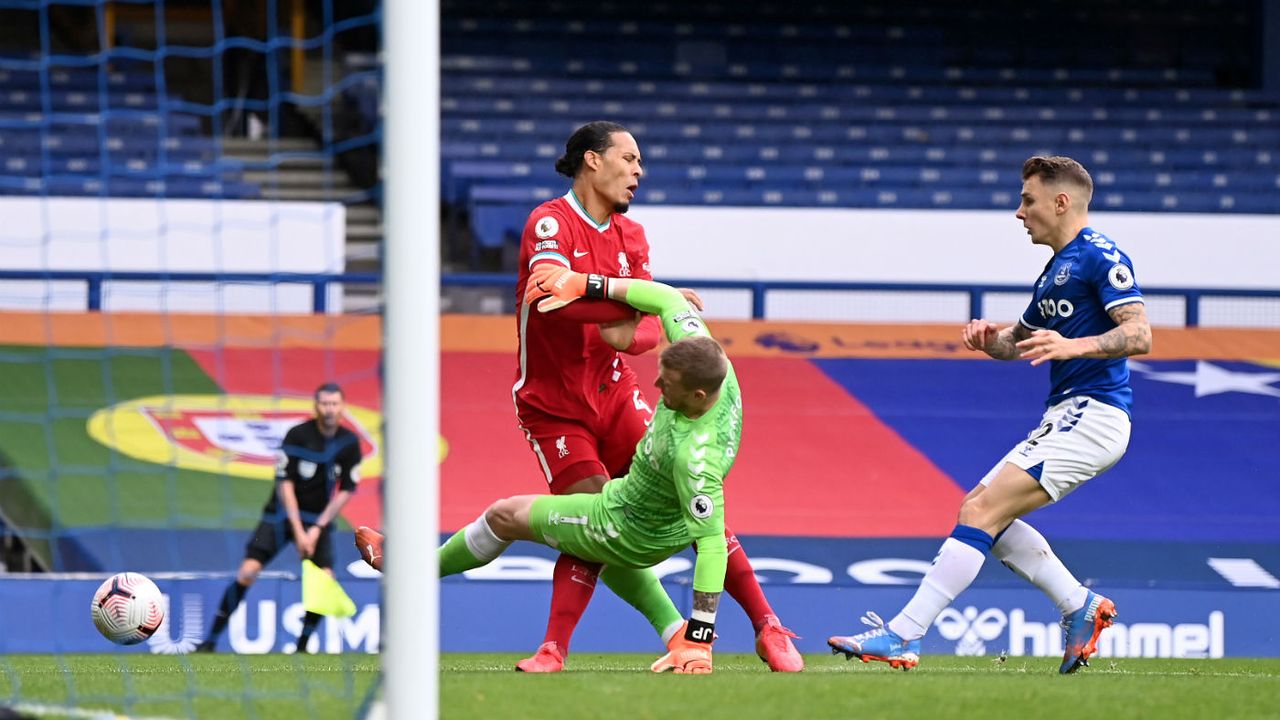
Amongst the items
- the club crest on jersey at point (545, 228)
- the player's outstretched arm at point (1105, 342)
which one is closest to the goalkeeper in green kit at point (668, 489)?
the club crest on jersey at point (545, 228)

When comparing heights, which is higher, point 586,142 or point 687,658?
point 586,142

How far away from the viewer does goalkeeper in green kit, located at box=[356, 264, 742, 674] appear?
5.12 meters

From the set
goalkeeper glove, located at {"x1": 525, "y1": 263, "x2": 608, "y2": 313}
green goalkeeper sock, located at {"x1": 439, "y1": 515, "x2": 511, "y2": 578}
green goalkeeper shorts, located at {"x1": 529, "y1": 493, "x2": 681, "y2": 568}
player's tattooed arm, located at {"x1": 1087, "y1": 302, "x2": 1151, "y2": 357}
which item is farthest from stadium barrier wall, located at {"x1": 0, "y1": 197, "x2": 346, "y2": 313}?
player's tattooed arm, located at {"x1": 1087, "y1": 302, "x2": 1151, "y2": 357}

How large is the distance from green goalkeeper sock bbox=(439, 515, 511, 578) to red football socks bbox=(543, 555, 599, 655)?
225mm

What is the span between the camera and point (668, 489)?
17.2ft

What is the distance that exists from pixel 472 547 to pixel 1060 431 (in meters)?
2.12

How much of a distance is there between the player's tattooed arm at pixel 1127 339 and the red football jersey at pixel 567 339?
1749 mm

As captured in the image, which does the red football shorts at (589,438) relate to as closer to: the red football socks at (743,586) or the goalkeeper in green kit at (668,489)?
the goalkeeper in green kit at (668,489)

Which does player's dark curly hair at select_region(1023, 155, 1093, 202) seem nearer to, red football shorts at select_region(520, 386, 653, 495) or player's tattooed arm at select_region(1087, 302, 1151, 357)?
player's tattooed arm at select_region(1087, 302, 1151, 357)

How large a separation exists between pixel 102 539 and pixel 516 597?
9.43 feet

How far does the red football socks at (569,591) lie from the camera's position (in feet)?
18.6

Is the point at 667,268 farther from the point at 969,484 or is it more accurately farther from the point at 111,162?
the point at 111,162

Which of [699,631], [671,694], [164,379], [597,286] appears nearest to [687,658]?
[699,631]

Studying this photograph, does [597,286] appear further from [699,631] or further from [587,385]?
[699,631]
